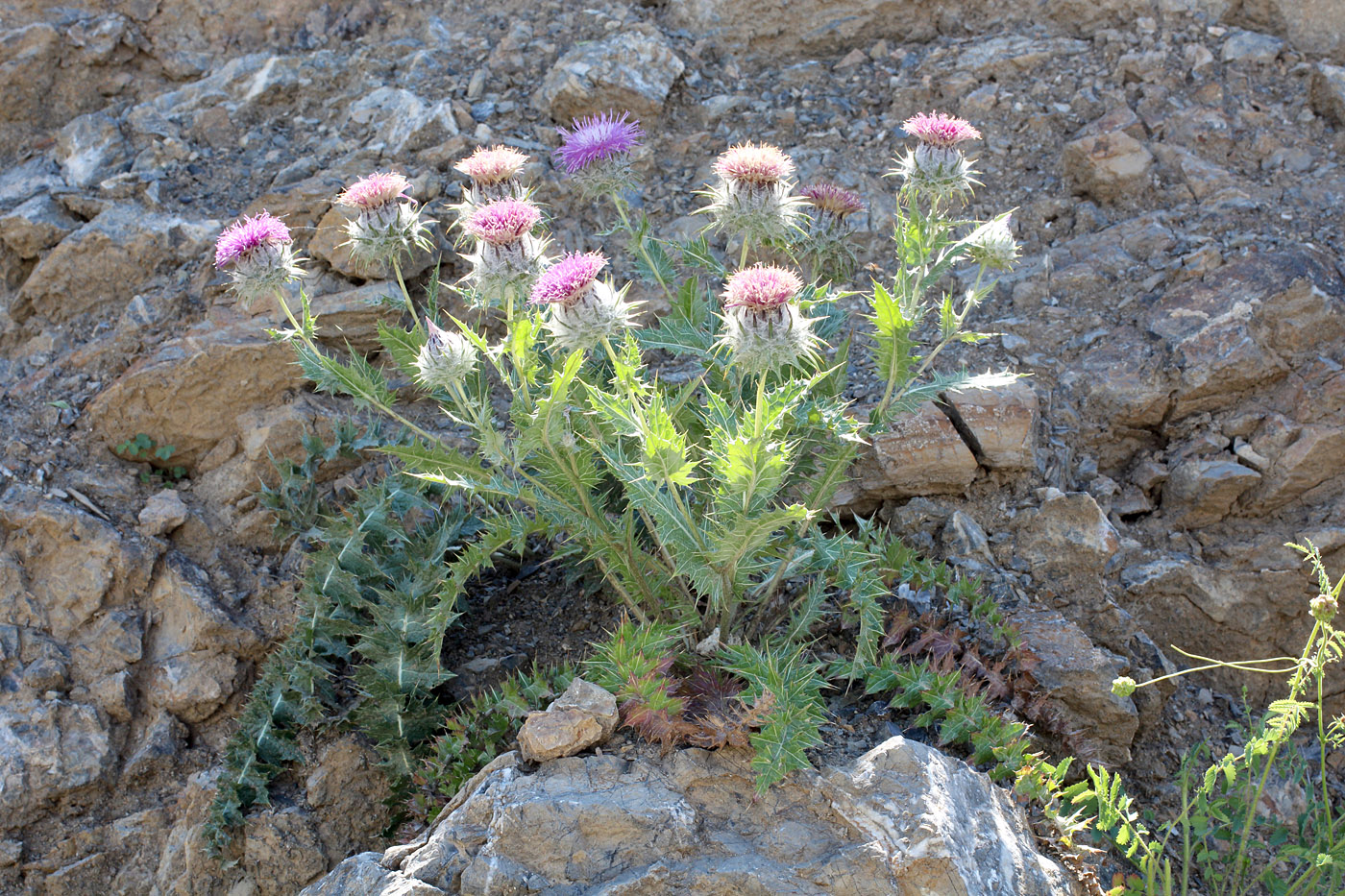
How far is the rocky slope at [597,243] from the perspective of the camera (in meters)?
5.56

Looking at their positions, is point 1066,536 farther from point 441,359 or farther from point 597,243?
point 597,243

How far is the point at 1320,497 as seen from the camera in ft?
19.3

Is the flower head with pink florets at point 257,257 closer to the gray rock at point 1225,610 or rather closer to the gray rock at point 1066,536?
the gray rock at point 1066,536

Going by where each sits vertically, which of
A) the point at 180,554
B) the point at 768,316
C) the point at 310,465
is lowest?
the point at 180,554

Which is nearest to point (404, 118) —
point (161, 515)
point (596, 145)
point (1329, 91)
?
point (596, 145)

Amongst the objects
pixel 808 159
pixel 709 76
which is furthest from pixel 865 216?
pixel 709 76

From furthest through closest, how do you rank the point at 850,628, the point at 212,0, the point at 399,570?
1. the point at 212,0
2. the point at 399,570
3. the point at 850,628

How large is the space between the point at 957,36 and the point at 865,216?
242 centimetres

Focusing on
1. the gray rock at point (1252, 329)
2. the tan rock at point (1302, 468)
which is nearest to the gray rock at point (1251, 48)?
the gray rock at point (1252, 329)

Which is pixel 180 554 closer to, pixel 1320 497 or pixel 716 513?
pixel 716 513

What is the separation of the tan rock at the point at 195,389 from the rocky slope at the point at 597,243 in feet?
0.08

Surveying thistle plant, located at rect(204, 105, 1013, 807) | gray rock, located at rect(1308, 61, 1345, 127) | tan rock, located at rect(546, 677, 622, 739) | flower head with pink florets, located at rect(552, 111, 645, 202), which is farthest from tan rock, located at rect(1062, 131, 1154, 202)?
tan rock, located at rect(546, 677, 622, 739)

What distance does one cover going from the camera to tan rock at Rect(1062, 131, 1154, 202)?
23.9ft

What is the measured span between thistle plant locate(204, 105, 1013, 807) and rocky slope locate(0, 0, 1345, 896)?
1286 millimetres
